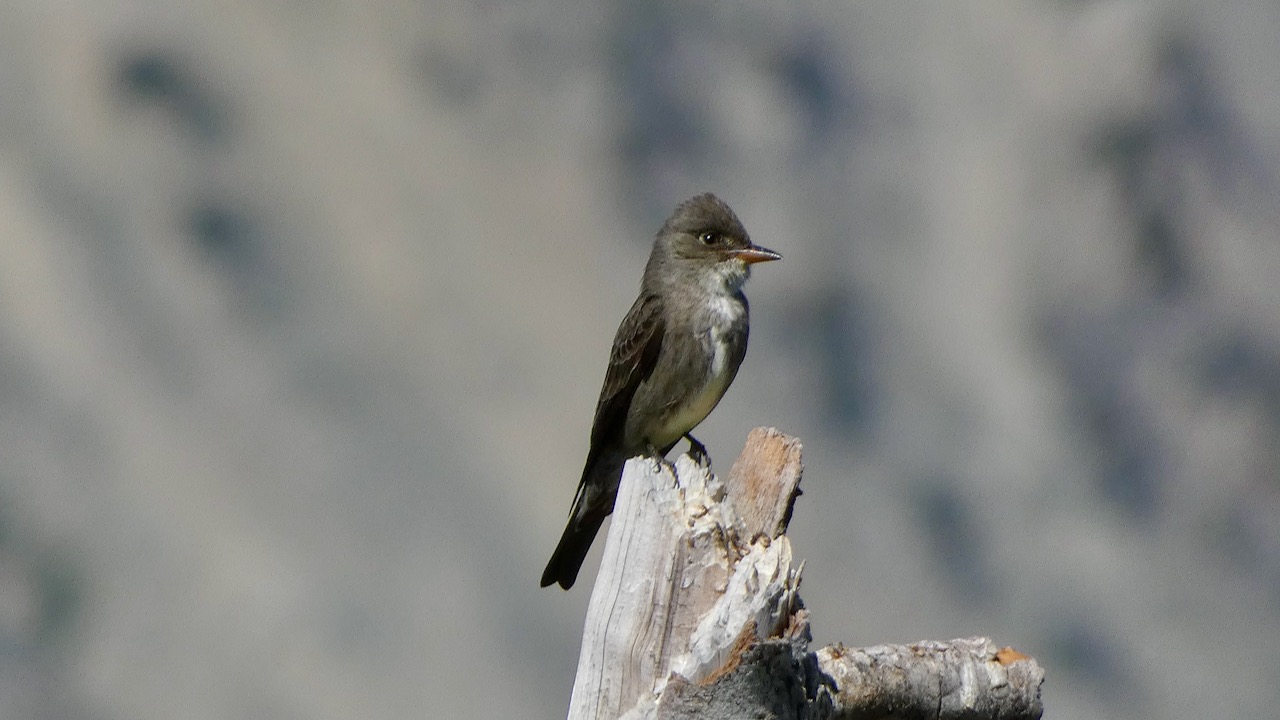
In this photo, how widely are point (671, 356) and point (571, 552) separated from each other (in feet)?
2.75

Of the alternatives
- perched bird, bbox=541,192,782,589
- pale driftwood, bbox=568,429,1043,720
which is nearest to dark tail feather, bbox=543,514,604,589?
perched bird, bbox=541,192,782,589

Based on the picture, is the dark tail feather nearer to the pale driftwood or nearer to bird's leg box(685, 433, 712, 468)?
bird's leg box(685, 433, 712, 468)

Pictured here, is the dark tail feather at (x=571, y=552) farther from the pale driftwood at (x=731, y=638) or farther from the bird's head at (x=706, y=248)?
the pale driftwood at (x=731, y=638)

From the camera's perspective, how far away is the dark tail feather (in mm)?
5898

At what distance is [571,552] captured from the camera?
19.5 ft

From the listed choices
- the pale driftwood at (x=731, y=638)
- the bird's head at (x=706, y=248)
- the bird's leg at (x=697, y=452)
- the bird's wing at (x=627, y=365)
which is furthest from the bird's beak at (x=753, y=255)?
the pale driftwood at (x=731, y=638)

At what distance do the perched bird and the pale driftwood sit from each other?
171 centimetres

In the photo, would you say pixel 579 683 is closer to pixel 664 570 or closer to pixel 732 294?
pixel 664 570

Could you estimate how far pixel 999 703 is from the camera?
13.8 feet

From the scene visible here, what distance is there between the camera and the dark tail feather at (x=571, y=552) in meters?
5.90

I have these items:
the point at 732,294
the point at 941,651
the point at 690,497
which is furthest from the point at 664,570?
the point at 732,294

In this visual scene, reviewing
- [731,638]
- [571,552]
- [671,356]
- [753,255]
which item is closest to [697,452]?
[671,356]

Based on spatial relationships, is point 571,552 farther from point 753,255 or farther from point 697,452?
point 753,255

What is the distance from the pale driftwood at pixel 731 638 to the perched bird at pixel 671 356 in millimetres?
1715
